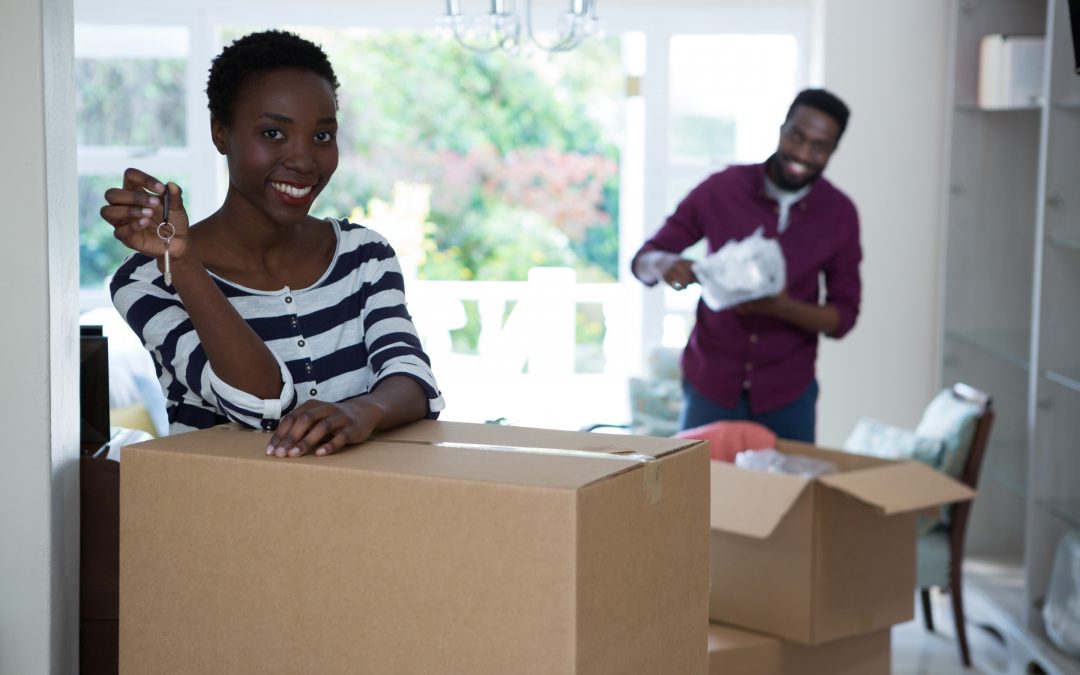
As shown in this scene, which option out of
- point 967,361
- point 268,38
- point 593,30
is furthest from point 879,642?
point 967,361

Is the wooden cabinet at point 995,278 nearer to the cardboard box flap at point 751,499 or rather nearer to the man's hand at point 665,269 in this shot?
the man's hand at point 665,269

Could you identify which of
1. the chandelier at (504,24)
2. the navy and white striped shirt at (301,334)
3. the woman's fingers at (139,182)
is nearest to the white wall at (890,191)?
the chandelier at (504,24)

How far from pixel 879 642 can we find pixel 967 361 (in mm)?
2215

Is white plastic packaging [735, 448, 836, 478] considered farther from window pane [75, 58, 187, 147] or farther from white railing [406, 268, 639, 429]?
window pane [75, 58, 187, 147]

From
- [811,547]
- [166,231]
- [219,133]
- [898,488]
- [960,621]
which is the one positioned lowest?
[960,621]

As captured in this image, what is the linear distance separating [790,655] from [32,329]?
4.65 ft

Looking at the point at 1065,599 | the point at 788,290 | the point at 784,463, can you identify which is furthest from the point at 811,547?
the point at 1065,599

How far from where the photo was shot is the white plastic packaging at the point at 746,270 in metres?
2.68

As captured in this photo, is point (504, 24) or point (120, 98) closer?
point (504, 24)

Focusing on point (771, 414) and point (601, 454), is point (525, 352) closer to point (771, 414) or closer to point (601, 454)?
point (771, 414)

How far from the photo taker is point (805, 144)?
2719 millimetres

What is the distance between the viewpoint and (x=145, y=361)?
3.93 meters

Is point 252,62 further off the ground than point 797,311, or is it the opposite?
point 252,62

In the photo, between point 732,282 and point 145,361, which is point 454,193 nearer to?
point 145,361
